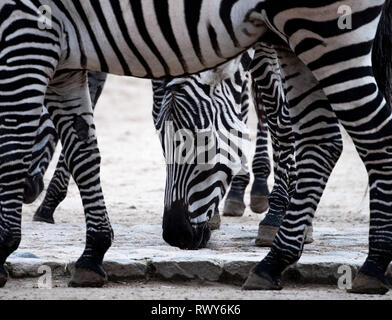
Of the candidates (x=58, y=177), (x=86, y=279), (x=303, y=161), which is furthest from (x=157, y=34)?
(x=58, y=177)

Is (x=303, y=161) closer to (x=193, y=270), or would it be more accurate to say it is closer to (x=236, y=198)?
(x=193, y=270)

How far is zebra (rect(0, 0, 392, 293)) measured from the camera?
15.9 feet

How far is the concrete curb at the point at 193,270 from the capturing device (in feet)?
18.6

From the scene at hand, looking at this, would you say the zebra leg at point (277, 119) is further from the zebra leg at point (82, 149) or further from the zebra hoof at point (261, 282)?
the zebra leg at point (82, 149)

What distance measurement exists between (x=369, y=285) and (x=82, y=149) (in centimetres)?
193

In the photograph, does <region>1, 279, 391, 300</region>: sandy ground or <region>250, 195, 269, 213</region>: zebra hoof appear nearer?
<region>1, 279, 391, 300</region>: sandy ground

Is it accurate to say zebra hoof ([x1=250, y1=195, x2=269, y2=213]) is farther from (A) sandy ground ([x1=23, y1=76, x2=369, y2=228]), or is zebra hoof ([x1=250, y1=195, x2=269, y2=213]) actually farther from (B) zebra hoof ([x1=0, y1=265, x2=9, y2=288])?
(B) zebra hoof ([x1=0, y1=265, x2=9, y2=288])

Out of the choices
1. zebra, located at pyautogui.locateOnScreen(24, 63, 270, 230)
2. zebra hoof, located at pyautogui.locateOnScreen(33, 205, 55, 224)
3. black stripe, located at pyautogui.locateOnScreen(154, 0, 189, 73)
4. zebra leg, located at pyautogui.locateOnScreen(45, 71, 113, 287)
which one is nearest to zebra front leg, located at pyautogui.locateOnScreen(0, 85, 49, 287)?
zebra leg, located at pyautogui.locateOnScreen(45, 71, 113, 287)

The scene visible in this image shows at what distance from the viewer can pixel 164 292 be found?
528cm

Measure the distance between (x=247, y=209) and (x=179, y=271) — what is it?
4306mm

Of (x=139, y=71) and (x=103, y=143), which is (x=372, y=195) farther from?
(x=103, y=143)

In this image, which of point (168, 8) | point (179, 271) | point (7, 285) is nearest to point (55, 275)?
point (7, 285)

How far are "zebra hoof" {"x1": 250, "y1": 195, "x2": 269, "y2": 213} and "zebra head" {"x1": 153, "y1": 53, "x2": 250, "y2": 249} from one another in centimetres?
244

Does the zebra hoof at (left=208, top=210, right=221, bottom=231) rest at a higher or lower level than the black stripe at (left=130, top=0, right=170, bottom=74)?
lower
